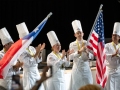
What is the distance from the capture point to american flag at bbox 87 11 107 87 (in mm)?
4594

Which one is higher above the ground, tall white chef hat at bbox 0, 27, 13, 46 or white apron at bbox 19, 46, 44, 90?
tall white chef hat at bbox 0, 27, 13, 46

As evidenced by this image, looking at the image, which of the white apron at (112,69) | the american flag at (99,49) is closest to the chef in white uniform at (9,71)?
the american flag at (99,49)

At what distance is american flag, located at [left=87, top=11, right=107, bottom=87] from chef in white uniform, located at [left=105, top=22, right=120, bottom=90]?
152 mm

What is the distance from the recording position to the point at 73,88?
4.88 metres

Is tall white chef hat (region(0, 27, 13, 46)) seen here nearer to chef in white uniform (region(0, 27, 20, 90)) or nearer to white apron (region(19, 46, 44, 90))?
chef in white uniform (region(0, 27, 20, 90))

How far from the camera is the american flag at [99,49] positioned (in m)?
4.59

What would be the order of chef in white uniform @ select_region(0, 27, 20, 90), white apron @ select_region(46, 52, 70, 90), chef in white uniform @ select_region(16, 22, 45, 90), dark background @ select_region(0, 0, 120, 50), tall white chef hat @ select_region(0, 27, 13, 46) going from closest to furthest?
chef in white uniform @ select_region(0, 27, 20, 90), tall white chef hat @ select_region(0, 27, 13, 46), chef in white uniform @ select_region(16, 22, 45, 90), white apron @ select_region(46, 52, 70, 90), dark background @ select_region(0, 0, 120, 50)

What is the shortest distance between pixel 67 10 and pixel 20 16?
1257 millimetres

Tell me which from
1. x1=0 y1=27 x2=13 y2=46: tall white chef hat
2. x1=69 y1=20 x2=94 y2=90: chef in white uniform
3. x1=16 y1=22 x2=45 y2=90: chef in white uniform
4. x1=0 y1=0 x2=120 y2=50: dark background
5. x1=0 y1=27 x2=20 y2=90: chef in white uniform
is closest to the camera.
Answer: x1=0 y1=27 x2=20 y2=90: chef in white uniform

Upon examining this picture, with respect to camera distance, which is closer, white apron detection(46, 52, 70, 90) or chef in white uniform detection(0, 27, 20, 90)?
chef in white uniform detection(0, 27, 20, 90)

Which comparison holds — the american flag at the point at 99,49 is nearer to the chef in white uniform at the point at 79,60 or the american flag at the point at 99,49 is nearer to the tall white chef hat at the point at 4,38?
the chef in white uniform at the point at 79,60

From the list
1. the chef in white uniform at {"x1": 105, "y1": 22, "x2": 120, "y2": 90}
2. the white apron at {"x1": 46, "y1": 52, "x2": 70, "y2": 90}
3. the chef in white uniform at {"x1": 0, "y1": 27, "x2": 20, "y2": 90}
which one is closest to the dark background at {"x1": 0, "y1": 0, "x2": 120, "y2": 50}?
the white apron at {"x1": 46, "y1": 52, "x2": 70, "y2": 90}

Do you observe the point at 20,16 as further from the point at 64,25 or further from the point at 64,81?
the point at 64,81

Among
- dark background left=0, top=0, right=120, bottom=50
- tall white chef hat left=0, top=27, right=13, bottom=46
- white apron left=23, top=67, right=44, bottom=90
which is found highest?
dark background left=0, top=0, right=120, bottom=50
